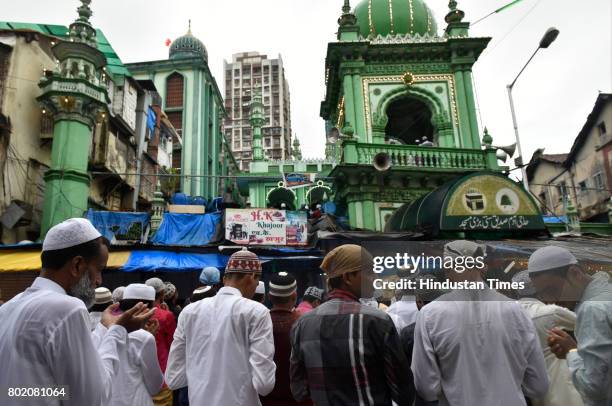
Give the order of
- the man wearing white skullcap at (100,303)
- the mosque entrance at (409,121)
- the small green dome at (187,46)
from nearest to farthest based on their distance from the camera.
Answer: the man wearing white skullcap at (100,303), the mosque entrance at (409,121), the small green dome at (187,46)

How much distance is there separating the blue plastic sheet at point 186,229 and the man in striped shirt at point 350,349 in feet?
33.3

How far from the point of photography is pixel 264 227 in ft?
41.1

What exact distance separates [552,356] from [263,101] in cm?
8021

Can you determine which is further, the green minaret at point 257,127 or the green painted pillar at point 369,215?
the green minaret at point 257,127

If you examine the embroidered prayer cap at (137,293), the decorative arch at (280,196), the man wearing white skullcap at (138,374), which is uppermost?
the decorative arch at (280,196)

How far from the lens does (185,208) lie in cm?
1417

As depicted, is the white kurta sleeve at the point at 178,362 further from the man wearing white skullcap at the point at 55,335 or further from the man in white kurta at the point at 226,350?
the man wearing white skullcap at the point at 55,335

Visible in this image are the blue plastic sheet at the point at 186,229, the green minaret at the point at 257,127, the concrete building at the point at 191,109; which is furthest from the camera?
the concrete building at the point at 191,109

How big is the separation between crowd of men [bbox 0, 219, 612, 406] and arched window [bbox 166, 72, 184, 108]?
30735 mm

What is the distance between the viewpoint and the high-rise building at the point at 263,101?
7494 centimetres

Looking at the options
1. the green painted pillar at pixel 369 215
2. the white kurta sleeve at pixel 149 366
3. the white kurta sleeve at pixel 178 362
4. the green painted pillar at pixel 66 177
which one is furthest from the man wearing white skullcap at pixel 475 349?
the green painted pillar at pixel 66 177

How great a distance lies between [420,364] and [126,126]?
61.3 feet

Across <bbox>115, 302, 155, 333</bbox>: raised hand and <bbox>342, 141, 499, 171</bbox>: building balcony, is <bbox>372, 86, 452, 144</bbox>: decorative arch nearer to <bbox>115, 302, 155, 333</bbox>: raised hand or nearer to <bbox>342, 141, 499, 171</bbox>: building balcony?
<bbox>342, 141, 499, 171</bbox>: building balcony

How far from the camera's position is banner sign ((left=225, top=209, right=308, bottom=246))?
12.3 m
